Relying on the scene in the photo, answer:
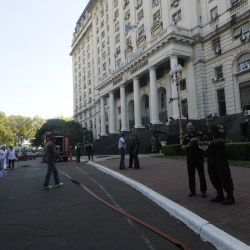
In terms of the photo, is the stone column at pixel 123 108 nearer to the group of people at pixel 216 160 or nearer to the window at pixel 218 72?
the window at pixel 218 72

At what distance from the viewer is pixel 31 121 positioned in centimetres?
10856

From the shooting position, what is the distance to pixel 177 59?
3575 centimetres

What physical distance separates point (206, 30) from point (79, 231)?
110ft

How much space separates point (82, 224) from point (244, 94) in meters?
28.1

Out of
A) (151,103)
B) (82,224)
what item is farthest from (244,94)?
(82,224)

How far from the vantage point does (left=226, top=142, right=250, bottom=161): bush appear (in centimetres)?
1663

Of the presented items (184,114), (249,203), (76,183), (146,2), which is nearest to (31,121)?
(146,2)

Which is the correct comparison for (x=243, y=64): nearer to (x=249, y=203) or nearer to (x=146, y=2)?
(x=146, y=2)

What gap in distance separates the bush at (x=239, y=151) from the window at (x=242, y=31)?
16.6 m

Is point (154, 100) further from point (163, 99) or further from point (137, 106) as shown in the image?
point (163, 99)

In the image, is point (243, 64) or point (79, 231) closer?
point (79, 231)

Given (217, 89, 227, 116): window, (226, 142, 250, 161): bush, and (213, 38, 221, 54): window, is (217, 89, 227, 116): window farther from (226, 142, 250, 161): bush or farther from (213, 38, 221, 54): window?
(226, 142, 250, 161): bush

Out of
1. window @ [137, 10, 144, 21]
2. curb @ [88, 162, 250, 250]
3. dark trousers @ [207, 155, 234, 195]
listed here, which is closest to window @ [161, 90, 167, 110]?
window @ [137, 10, 144, 21]

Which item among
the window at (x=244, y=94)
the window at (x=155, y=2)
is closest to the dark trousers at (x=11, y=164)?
the window at (x=244, y=94)
